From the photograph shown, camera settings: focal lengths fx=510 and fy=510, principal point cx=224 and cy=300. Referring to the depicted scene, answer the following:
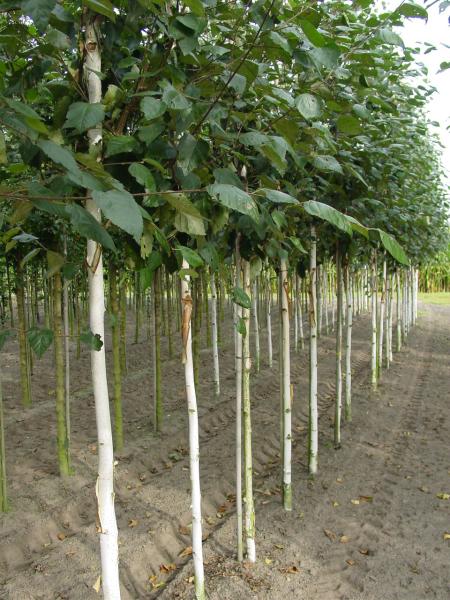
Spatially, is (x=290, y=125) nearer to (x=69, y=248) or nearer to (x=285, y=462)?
(x=285, y=462)

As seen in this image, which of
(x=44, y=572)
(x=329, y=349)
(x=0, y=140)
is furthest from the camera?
(x=329, y=349)

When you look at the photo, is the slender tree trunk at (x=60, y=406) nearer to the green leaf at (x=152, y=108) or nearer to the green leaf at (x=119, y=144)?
the green leaf at (x=119, y=144)

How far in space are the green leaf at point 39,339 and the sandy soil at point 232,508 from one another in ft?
Answer: 8.74

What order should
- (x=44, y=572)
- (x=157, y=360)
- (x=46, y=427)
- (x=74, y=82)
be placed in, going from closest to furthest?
(x=74, y=82)
(x=44, y=572)
(x=157, y=360)
(x=46, y=427)

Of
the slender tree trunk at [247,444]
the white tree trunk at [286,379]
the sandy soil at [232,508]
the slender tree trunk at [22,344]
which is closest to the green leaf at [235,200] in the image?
the slender tree trunk at [247,444]

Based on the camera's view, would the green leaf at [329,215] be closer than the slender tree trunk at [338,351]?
Yes

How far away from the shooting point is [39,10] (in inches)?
47.8

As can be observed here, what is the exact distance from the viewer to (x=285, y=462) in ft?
14.4

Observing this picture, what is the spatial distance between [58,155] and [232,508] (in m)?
4.30

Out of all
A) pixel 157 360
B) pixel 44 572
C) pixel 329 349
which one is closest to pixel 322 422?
pixel 157 360

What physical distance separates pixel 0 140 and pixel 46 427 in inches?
262

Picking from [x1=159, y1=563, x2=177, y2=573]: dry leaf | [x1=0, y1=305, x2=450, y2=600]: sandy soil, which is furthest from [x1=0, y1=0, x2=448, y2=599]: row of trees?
[x1=0, y1=305, x2=450, y2=600]: sandy soil

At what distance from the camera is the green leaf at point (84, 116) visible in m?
1.51

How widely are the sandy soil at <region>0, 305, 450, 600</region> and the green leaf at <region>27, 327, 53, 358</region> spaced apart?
266cm
